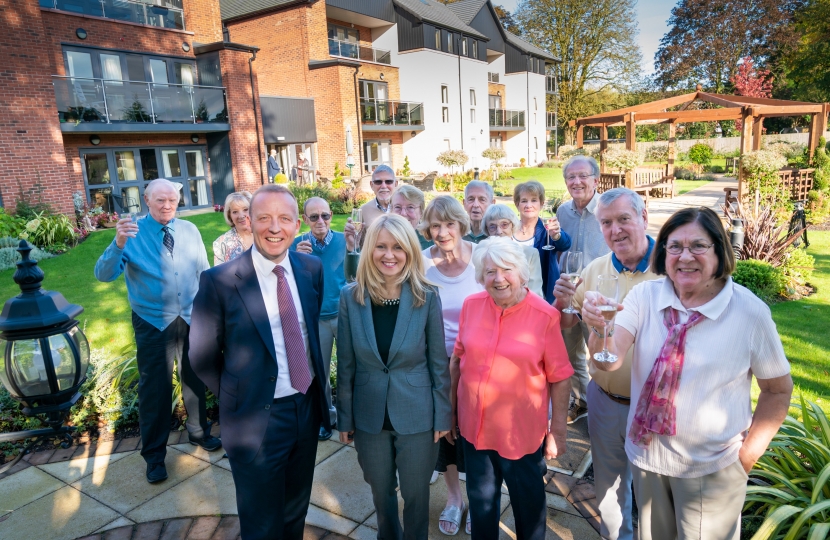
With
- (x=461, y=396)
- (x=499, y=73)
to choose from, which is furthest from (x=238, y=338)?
(x=499, y=73)

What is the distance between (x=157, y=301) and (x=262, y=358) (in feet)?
5.03

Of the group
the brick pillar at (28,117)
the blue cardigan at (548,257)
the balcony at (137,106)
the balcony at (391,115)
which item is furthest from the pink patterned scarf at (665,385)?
the balcony at (391,115)

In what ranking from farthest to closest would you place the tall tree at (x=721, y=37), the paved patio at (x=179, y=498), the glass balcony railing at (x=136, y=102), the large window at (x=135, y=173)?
the tall tree at (x=721, y=37)
the large window at (x=135, y=173)
the glass balcony railing at (x=136, y=102)
the paved patio at (x=179, y=498)

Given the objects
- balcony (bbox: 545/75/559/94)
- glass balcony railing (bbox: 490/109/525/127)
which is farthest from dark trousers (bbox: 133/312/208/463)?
balcony (bbox: 545/75/559/94)

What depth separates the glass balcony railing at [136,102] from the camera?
14336mm

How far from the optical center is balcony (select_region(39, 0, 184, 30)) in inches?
591

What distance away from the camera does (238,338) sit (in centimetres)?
244

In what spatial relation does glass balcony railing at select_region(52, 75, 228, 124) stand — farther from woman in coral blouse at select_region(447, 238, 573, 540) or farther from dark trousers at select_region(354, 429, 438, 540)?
woman in coral blouse at select_region(447, 238, 573, 540)

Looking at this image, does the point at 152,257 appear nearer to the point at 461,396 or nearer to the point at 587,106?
the point at 461,396

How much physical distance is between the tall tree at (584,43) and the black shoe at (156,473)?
48.3 meters

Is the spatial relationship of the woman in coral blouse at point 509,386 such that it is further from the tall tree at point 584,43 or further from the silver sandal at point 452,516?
the tall tree at point 584,43

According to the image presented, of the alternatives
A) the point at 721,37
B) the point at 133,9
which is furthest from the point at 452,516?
the point at 721,37

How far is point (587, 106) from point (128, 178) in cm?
4133

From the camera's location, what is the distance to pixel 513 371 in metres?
2.44
